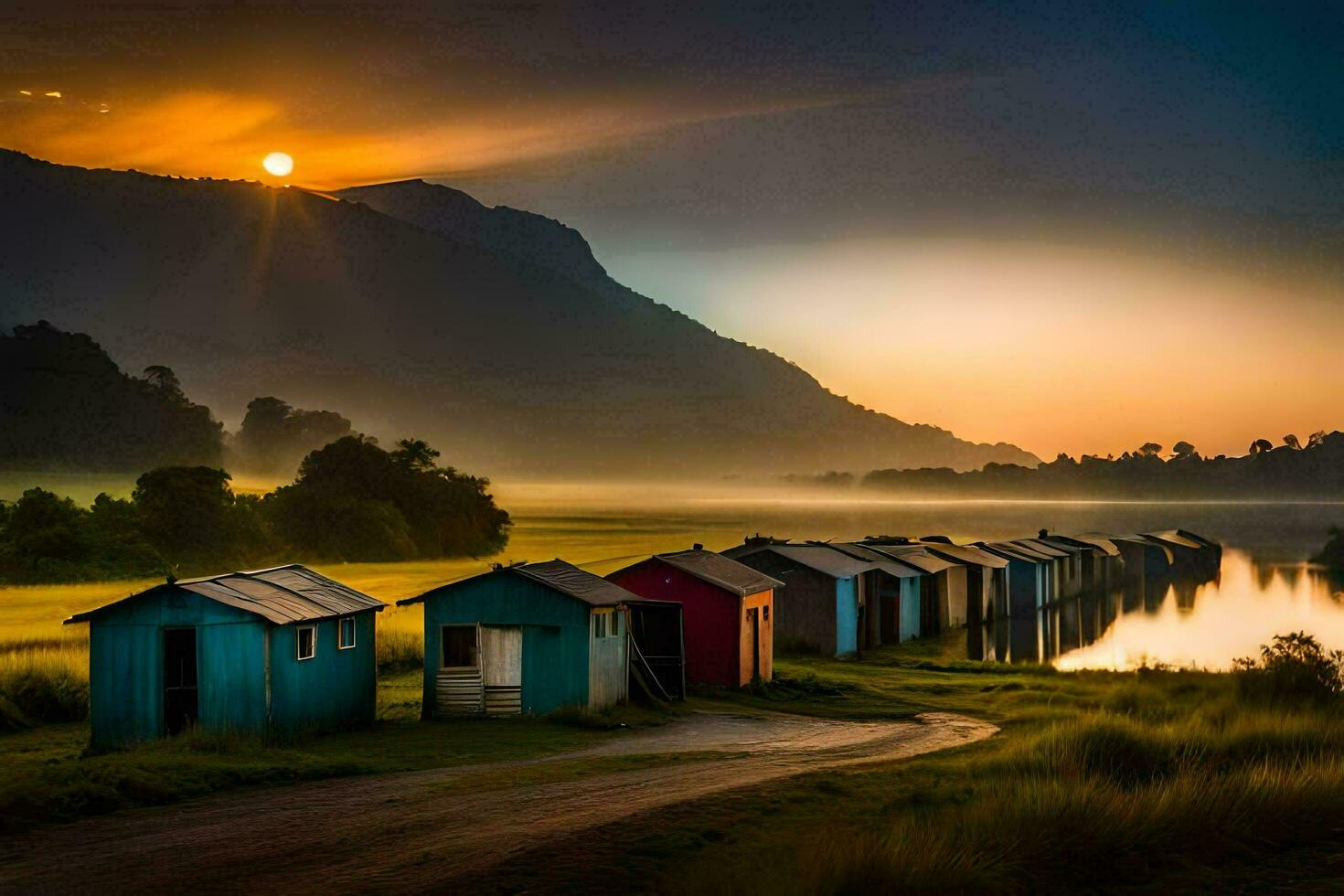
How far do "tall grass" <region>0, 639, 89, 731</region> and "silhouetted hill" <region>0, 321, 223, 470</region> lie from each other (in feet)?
412

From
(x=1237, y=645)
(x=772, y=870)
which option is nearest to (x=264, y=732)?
(x=772, y=870)

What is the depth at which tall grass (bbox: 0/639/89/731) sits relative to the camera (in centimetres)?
3155

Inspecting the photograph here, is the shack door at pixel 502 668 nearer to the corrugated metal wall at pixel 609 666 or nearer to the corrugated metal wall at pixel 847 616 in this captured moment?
the corrugated metal wall at pixel 609 666

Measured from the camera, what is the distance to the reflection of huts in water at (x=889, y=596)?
55.2 meters

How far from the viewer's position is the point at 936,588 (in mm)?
64125

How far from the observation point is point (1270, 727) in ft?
73.5

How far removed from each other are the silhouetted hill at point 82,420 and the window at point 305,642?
133100 millimetres

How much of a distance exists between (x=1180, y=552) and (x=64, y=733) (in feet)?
356

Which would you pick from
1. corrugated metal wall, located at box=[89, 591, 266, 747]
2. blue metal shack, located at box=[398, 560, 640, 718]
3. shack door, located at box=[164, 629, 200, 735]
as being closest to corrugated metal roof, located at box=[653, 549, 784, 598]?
blue metal shack, located at box=[398, 560, 640, 718]

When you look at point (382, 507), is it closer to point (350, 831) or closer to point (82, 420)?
point (82, 420)

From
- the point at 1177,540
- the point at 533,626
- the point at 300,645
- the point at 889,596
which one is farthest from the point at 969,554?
A: the point at 1177,540

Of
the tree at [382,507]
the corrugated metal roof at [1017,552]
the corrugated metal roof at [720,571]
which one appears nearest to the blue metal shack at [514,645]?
the corrugated metal roof at [720,571]

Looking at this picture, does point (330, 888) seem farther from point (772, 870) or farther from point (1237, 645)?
point (1237, 645)

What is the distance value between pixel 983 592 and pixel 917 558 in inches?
341
